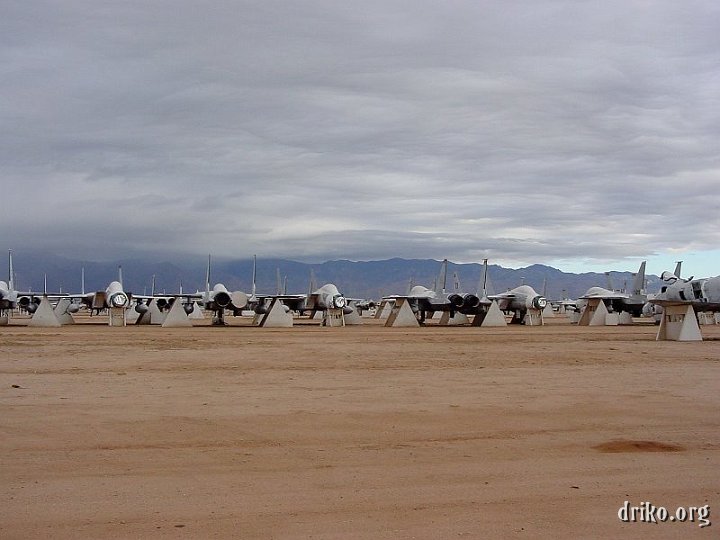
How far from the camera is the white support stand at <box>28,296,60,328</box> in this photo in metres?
49.4

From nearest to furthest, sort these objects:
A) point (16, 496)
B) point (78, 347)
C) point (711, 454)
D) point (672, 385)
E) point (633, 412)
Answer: point (16, 496) → point (711, 454) → point (633, 412) → point (672, 385) → point (78, 347)

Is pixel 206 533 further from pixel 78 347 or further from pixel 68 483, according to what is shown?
pixel 78 347

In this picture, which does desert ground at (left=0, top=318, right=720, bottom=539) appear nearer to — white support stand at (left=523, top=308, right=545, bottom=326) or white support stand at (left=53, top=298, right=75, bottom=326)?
white support stand at (left=523, top=308, right=545, bottom=326)

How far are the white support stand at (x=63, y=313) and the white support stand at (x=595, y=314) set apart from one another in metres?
40.0

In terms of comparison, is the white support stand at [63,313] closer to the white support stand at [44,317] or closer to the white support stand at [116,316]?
the white support stand at [116,316]

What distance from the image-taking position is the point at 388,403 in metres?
13.4

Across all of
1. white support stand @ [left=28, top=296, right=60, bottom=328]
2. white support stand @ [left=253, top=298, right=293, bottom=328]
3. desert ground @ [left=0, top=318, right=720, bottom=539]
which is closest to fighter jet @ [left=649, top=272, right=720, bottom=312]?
desert ground @ [left=0, top=318, right=720, bottom=539]

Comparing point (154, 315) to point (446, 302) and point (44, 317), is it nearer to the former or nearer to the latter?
point (44, 317)

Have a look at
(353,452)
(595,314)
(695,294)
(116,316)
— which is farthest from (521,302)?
(353,452)

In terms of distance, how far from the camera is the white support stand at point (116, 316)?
5419 centimetres

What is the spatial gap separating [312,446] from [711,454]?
4.95 meters

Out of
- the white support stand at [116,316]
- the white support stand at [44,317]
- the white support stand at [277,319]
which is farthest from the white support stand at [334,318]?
the white support stand at [44,317]

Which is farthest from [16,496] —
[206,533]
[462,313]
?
[462,313]

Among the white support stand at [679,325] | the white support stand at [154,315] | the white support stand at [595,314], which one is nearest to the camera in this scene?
the white support stand at [679,325]
